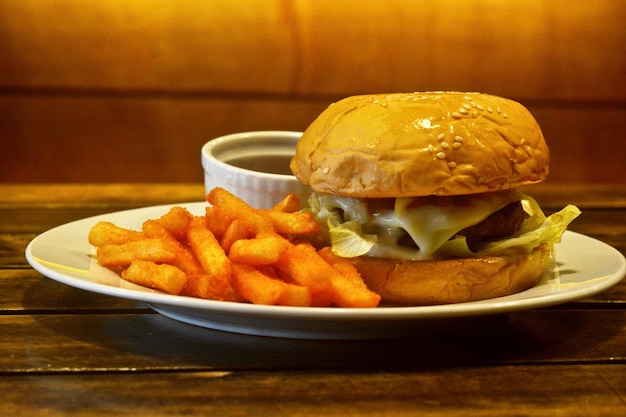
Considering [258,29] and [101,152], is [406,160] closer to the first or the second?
[258,29]

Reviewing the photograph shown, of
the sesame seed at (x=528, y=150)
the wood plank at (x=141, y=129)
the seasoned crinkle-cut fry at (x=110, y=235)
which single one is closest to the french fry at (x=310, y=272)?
the seasoned crinkle-cut fry at (x=110, y=235)

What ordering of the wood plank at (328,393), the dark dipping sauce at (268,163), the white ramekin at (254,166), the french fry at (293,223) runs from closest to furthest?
the wood plank at (328,393) < the french fry at (293,223) < the white ramekin at (254,166) < the dark dipping sauce at (268,163)

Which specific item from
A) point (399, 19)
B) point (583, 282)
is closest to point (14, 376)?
point (583, 282)

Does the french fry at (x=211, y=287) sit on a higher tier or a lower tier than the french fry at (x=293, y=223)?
lower

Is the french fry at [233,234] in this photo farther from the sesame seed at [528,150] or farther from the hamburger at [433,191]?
Answer: the sesame seed at [528,150]

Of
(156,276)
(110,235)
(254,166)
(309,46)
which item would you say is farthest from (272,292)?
(309,46)

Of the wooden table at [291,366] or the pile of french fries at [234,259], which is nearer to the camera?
the wooden table at [291,366]

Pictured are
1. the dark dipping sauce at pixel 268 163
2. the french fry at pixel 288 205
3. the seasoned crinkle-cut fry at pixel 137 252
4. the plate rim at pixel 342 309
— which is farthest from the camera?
the dark dipping sauce at pixel 268 163
